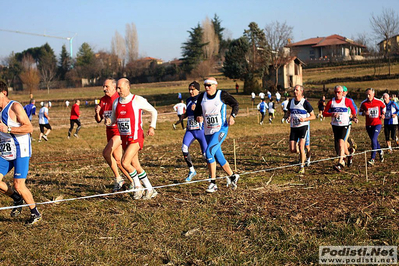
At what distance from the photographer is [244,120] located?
30922 mm

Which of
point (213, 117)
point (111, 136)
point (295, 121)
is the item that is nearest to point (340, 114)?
point (295, 121)

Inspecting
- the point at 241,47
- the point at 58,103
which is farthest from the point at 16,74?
the point at 241,47

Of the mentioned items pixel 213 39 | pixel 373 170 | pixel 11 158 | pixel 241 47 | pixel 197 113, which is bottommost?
pixel 373 170

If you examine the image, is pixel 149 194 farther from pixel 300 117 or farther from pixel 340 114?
pixel 340 114

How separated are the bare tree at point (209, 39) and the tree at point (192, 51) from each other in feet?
68.6

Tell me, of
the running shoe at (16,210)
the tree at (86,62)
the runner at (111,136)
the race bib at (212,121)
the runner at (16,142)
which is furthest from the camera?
the tree at (86,62)

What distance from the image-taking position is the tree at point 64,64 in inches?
4085

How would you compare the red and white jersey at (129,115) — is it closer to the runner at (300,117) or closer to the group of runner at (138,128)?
the group of runner at (138,128)

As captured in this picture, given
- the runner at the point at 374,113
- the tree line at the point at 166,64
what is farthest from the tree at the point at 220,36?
the runner at the point at 374,113

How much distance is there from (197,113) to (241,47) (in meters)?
53.1

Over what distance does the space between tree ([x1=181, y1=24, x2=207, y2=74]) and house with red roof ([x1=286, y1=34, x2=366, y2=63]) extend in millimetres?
20472

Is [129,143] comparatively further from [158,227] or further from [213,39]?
[213,39]

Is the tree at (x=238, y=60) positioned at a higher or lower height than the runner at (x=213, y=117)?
higher

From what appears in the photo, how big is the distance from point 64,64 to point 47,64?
17.0 feet
